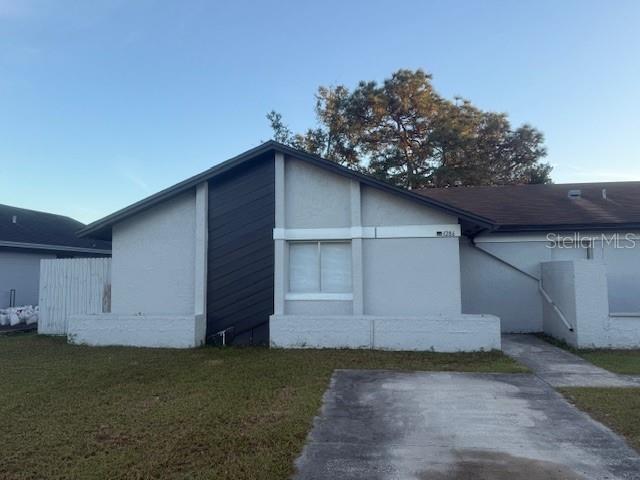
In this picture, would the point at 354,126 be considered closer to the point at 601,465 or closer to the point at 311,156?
the point at 311,156

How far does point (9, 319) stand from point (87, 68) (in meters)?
8.46

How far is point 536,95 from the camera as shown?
1508 centimetres

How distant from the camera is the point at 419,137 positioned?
25.7m

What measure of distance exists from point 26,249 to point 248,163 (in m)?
11.8

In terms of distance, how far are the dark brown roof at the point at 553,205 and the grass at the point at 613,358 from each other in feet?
10.2

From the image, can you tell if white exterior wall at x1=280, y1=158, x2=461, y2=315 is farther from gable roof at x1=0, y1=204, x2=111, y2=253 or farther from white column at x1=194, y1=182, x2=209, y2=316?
gable roof at x1=0, y1=204, x2=111, y2=253

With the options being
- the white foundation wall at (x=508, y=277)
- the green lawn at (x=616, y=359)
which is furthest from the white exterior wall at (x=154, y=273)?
the green lawn at (x=616, y=359)

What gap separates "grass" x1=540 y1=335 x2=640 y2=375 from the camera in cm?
735

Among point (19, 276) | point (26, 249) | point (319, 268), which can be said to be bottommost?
point (19, 276)

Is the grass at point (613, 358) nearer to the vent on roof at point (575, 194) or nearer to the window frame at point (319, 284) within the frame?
the window frame at point (319, 284)

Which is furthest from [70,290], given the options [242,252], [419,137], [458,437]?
[419,137]

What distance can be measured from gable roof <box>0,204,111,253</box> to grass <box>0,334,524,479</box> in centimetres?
915

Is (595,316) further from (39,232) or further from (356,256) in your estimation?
(39,232)

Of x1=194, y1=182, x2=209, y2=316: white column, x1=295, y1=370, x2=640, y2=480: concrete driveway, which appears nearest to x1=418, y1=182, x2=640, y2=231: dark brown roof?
x1=295, y1=370, x2=640, y2=480: concrete driveway
